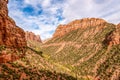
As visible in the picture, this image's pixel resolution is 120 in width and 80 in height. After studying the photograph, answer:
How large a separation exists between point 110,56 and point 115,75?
2530cm

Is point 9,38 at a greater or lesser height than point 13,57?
greater

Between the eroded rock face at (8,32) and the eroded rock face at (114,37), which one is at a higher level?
the eroded rock face at (114,37)

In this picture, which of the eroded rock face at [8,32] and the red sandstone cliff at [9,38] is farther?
the eroded rock face at [8,32]

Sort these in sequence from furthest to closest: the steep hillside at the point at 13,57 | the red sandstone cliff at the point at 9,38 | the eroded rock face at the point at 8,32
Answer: the eroded rock face at the point at 8,32 < the red sandstone cliff at the point at 9,38 < the steep hillside at the point at 13,57

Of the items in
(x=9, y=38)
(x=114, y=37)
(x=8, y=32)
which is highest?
(x=114, y=37)

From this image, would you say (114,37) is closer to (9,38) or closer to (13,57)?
(9,38)

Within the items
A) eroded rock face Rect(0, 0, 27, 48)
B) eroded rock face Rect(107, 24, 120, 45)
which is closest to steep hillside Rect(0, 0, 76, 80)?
eroded rock face Rect(0, 0, 27, 48)

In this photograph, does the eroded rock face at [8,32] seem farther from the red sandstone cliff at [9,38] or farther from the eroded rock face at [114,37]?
the eroded rock face at [114,37]

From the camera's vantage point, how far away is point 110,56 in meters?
171

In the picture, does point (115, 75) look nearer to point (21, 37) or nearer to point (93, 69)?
point (93, 69)

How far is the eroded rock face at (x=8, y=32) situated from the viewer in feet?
308

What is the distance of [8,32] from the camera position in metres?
95.1

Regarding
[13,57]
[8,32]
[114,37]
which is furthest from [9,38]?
[114,37]

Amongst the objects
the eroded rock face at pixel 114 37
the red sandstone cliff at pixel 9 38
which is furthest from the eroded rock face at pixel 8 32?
the eroded rock face at pixel 114 37
